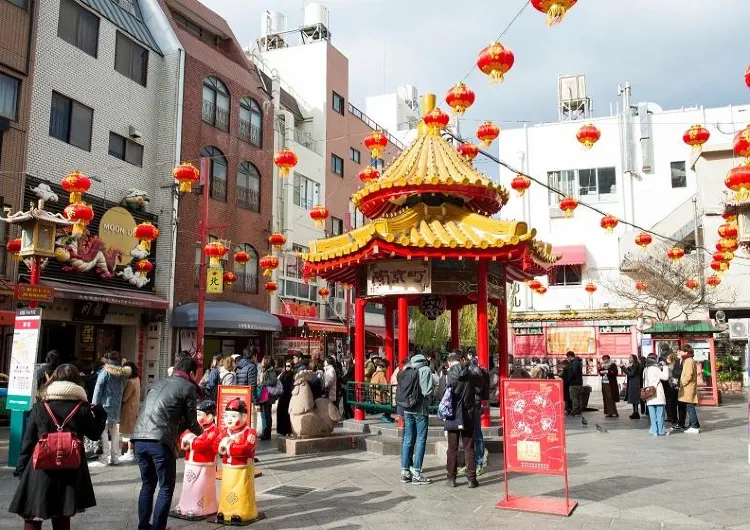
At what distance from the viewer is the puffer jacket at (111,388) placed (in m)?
9.90

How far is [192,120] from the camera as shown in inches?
950

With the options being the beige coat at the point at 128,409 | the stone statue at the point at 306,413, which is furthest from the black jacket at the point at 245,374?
the beige coat at the point at 128,409

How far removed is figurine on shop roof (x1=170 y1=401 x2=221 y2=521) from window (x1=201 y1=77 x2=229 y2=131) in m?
20.2

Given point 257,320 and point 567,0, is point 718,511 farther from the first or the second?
point 257,320

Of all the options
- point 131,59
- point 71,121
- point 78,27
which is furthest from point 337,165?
point 71,121

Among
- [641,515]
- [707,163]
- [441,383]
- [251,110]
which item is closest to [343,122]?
[251,110]

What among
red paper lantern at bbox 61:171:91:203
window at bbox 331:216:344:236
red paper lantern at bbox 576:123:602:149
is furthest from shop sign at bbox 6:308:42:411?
window at bbox 331:216:344:236

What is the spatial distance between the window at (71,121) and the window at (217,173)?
16.4ft

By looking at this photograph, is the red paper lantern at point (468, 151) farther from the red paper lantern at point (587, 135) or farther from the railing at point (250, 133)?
the railing at point (250, 133)

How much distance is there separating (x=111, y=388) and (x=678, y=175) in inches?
1160

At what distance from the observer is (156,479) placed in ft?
20.3

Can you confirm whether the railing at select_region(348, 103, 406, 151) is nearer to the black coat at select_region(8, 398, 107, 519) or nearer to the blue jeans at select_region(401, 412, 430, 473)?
the blue jeans at select_region(401, 412, 430, 473)

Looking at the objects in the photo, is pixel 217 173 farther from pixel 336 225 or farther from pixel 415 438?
pixel 415 438

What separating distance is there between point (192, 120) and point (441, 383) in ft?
59.4
